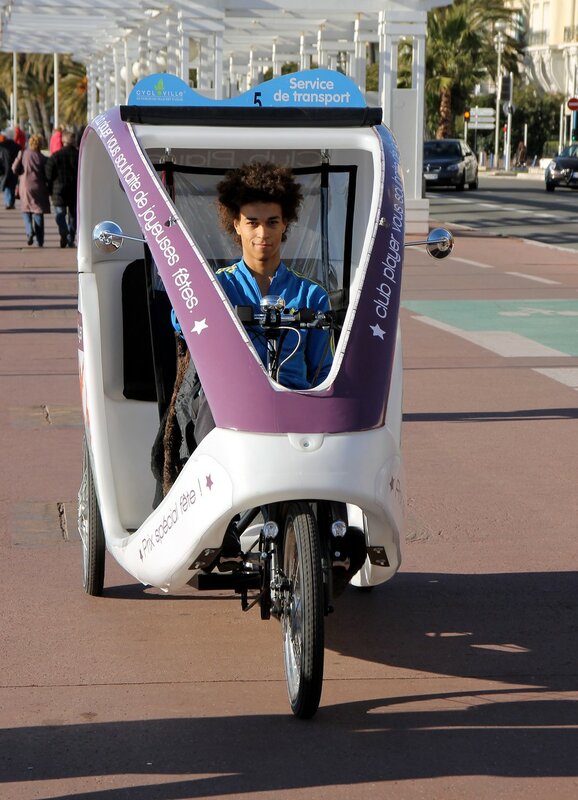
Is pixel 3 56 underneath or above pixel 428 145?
above

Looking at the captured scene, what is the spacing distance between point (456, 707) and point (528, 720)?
0.81ft

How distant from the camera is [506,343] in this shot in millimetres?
13508

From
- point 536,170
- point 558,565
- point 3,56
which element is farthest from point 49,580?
point 3,56

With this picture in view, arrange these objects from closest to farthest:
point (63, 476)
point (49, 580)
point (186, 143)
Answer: point (186, 143), point (49, 580), point (63, 476)

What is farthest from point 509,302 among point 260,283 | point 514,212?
point 514,212

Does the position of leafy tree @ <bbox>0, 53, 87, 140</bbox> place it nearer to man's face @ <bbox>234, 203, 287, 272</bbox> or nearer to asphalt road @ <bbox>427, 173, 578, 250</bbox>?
asphalt road @ <bbox>427, 173, 578, 250</bbox>

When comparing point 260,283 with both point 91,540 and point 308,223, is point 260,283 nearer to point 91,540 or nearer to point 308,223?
point 308,223

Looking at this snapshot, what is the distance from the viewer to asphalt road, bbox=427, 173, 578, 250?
29125 mm

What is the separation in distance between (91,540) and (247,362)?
149cm

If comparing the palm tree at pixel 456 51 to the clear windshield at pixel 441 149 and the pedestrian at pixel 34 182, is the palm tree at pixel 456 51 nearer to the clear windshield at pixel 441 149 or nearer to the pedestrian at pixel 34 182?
the clear windshield at pixel 441 149

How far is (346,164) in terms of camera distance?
611 centimetres

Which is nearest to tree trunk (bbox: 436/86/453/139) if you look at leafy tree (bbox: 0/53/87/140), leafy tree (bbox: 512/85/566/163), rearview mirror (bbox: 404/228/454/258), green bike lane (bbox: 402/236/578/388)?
leafy tree (bbox: 512/85/566/163)

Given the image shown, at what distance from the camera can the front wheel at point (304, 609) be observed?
172 inches

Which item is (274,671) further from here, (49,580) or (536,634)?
(49,580)
